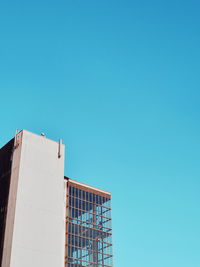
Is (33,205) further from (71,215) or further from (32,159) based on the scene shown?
(71,215)

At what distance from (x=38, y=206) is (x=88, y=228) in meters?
34.0

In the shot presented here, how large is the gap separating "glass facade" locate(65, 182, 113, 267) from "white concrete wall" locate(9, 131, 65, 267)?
79.7 ft

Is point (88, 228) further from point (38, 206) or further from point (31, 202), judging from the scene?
point (31, 202)

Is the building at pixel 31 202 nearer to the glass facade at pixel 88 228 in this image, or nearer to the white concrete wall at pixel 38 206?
the white concrete wall at pixel 38 206

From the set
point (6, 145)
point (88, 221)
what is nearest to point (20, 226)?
point (6, 145)

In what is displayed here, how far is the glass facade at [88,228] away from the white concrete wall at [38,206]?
2429 centimetres

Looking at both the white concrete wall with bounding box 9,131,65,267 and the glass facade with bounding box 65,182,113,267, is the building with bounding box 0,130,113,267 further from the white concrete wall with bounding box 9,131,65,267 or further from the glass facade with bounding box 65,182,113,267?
the glass facade with bounding box 65,182,113,267

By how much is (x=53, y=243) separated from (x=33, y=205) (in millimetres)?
7739

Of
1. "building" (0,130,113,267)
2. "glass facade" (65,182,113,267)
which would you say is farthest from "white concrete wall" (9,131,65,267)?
"glass facade" (65,182,113,267)

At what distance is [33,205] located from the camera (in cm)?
7969

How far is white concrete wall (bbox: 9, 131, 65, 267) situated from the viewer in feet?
248

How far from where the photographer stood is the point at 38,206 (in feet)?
263

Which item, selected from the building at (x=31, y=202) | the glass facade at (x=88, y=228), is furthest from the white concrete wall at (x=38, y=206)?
the glass facade at (x=88, y=228)

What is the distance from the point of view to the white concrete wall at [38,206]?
7562 cm
